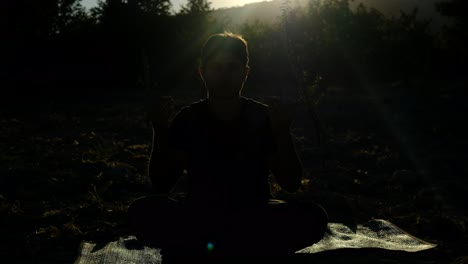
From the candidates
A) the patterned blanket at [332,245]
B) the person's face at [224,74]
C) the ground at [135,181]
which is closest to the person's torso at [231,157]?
the person's face at [224,74]

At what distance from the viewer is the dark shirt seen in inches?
127

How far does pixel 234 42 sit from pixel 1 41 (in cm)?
1979

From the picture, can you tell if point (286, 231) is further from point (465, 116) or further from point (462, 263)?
point (465, 116)

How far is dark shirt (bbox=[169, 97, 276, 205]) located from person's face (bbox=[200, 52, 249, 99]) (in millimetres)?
158

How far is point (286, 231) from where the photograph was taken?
327 cm

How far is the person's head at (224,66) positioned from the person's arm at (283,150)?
0.24 m

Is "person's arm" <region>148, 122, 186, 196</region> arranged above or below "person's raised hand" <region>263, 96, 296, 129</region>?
below

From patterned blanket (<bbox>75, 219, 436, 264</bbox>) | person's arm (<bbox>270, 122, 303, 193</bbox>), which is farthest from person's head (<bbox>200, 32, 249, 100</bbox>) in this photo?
patterned blanket (<bbox>75, 219, 436, 264</bbox>)

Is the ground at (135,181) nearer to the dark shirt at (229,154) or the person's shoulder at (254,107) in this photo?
the dark shirt at (229,154)

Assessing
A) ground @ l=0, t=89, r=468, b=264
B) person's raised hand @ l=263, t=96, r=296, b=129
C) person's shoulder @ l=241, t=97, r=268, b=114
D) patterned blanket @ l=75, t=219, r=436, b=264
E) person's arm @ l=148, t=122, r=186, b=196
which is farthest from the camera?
ground @ l=0, t=89, r=468, b=264

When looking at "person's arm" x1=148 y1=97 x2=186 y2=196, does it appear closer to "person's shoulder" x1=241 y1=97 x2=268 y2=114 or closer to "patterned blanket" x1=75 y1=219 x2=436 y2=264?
"person's shoulder" x1=241 y1=97 x2=268 y2=114

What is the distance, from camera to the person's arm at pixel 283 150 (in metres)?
3.10

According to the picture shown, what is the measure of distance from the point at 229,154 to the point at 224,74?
46 centimetres

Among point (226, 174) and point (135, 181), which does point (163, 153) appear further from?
point (135, 181)
